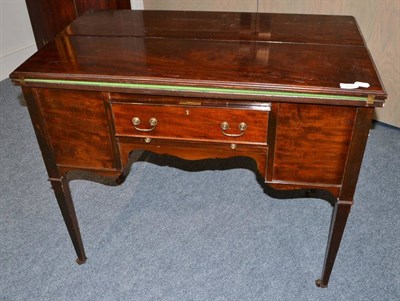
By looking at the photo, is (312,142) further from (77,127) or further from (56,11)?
(56,11)

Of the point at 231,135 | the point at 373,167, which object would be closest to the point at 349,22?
the point at 231,135

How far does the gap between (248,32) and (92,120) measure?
2.18 feet

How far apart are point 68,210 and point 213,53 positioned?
2.59 ft

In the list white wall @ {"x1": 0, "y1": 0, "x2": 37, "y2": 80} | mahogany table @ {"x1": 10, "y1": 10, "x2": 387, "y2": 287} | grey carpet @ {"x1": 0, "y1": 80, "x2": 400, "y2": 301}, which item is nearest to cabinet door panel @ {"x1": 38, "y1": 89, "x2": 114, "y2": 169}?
mahogany table @ {"x1": 10, "y1": 10, "x2": 387, "y2": 287}

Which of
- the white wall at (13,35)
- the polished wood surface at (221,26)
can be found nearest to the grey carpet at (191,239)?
the polished wood surface at (221,26)

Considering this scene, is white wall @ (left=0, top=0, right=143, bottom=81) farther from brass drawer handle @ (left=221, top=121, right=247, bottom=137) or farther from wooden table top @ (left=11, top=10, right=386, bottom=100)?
brass drawer handle @ (left=221, top=121, right=247, bottom=137)

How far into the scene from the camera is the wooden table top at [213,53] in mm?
1269

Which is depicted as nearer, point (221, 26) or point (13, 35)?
point (221, 26)

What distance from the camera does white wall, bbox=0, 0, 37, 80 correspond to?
3178 millimetres

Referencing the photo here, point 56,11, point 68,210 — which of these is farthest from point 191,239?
point 56,11

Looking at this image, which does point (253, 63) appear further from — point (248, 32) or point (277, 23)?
point (277, 23)

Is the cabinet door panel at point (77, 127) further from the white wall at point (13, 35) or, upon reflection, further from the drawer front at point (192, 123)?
the white wall at point (13, 35)

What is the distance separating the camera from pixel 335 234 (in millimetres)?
1520

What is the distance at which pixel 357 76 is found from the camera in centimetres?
127
